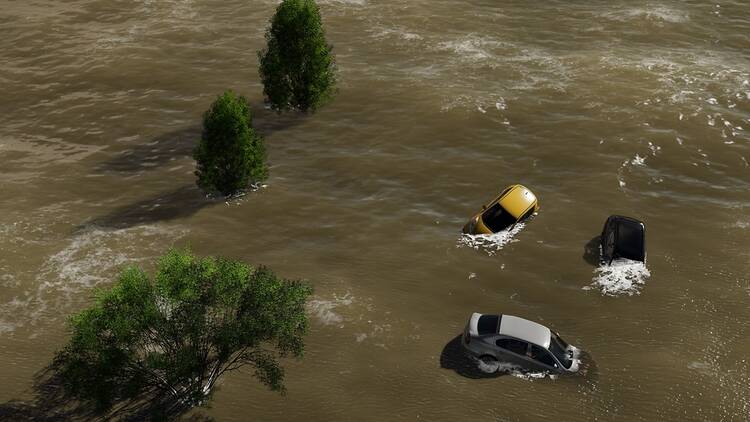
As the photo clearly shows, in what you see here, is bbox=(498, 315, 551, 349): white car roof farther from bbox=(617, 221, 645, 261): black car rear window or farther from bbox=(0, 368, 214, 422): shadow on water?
bbox=(0, 368, 214, 422): shadow on water

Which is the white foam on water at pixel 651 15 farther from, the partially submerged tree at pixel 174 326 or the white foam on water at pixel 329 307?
the partially submerged tree at pixel 174 326

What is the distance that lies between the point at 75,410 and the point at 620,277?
20978 mm

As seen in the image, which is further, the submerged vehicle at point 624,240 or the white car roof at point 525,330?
→ the submerged vehicle at point 624,240

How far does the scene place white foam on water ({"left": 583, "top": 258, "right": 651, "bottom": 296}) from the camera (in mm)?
25469

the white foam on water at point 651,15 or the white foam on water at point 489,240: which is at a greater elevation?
the white foam on water at point 651,15

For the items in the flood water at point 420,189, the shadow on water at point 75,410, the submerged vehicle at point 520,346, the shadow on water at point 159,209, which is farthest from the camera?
the shadow on water at point 159,209

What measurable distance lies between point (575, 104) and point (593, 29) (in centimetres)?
1357

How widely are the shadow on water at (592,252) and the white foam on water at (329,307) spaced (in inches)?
413

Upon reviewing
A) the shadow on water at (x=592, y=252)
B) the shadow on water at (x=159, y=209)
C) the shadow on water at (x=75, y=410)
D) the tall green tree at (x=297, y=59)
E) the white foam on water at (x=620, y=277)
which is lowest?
the shadow on water at (x=75, y=410)

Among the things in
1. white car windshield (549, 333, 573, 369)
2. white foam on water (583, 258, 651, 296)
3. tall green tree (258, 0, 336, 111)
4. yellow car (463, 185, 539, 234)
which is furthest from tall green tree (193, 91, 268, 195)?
white foam on water (583, 258, 651, 296)

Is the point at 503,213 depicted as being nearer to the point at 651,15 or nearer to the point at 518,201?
the point at 518,201

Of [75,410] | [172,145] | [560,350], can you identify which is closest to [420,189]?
[560,350]

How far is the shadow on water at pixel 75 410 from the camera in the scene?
20.0 m

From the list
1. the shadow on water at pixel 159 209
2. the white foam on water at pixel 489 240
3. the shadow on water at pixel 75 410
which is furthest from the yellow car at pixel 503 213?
the shadow on water at pixel 75 410
